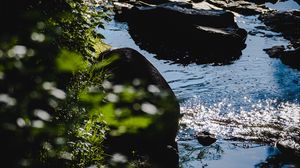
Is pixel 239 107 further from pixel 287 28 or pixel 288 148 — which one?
pixel 287 28

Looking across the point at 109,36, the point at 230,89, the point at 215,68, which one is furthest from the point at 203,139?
the point at 109,36

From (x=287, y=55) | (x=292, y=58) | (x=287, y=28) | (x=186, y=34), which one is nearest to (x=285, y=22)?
(x=287, y=28)

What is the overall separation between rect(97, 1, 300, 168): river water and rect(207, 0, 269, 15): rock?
4804mm

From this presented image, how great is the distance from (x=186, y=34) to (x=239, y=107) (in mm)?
5207

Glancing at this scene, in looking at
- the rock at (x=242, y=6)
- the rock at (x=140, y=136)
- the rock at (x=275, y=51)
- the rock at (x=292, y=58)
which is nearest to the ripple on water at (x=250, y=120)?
the rock at (x=140, y=136)

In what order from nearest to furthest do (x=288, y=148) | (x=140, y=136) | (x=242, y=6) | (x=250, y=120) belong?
(x=140, y=136), (x=288, y=148), (x=250, y=120), (x=242, y=6)

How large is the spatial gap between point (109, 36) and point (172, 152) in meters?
7.57

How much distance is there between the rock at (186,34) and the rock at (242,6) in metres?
3.87

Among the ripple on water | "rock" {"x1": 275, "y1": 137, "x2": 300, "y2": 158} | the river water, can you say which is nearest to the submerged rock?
the river water

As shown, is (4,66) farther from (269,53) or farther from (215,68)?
(269,53)

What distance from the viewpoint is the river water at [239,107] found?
6.79m

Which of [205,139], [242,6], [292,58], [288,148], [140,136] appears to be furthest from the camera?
[242,6]

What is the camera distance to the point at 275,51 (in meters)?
12.3

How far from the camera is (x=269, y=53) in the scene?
12.3m
